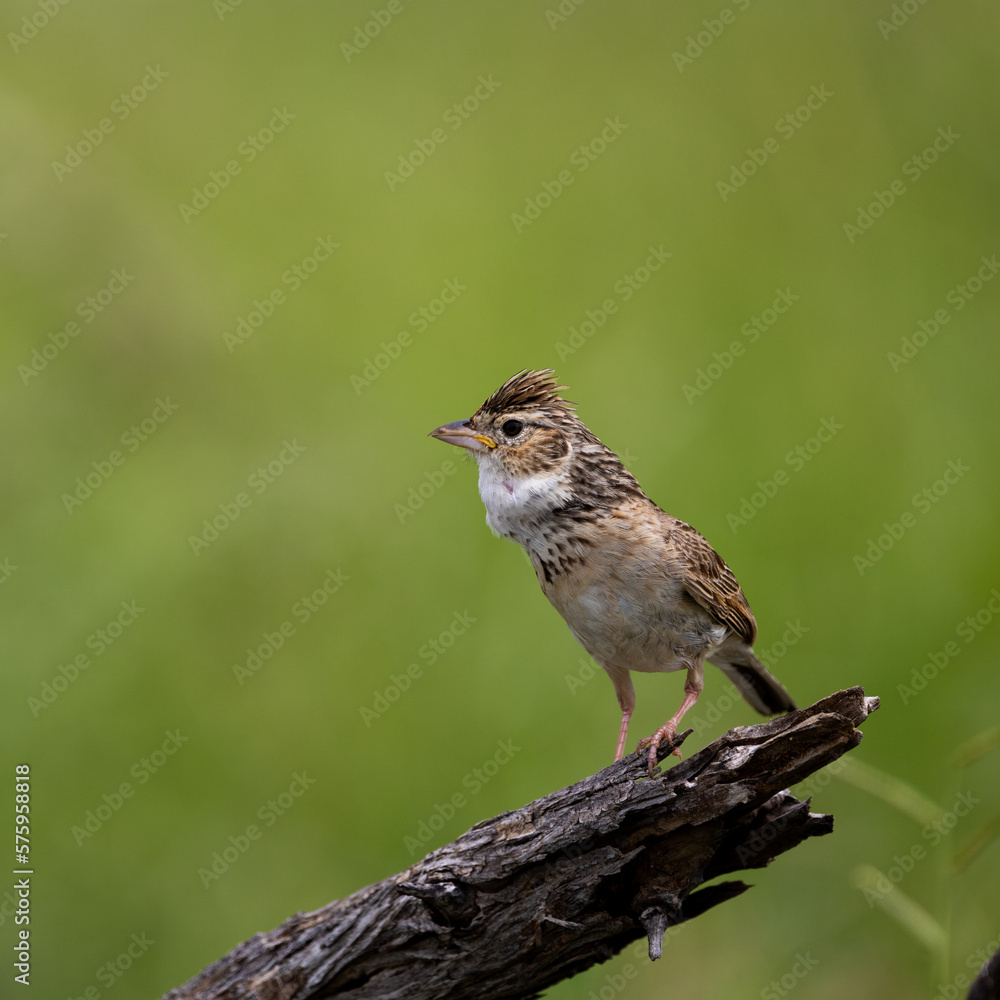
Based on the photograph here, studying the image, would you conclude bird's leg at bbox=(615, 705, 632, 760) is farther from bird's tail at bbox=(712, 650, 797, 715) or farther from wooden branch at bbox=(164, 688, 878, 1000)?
wooden branch at bbox=(164, 688, 878, 1000)

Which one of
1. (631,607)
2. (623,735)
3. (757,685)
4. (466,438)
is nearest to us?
(631,607)

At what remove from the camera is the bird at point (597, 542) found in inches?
185

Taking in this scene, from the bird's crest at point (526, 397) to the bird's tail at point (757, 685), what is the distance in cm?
149

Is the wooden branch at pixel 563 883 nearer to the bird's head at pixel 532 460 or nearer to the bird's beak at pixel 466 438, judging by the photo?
the bird's head at pixel 532 460

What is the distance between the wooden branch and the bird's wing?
0.84 metres

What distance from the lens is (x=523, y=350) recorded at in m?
8.70

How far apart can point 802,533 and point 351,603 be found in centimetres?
324

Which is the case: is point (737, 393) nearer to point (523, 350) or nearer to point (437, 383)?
point (523, 350)

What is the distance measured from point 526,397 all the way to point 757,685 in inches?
72.5

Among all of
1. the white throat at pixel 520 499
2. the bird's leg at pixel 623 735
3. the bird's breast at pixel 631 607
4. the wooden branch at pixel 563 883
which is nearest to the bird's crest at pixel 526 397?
the white throat at pixel 520 499

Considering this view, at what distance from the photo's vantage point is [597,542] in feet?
15.5

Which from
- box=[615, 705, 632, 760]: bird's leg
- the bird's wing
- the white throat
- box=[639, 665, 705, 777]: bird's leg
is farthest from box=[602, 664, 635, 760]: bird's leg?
the white throat

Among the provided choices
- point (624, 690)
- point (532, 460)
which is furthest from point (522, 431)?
point (624, 690)

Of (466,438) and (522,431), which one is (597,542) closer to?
(522,431)
